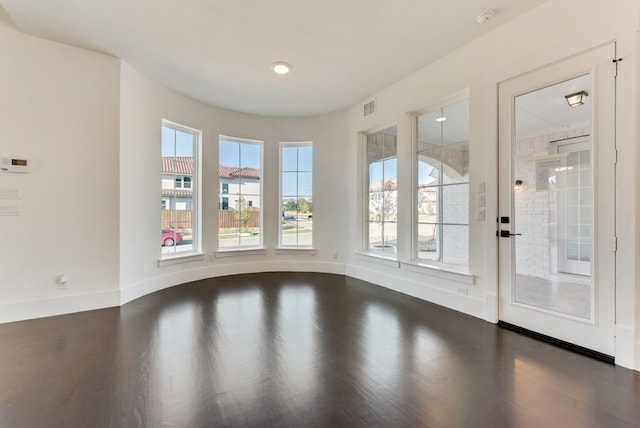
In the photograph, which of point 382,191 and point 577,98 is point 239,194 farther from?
point 577,98

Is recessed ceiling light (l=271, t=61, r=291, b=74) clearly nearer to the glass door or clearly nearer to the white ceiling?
the white ceiling

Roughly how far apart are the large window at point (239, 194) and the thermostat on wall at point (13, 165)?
2.40 metres

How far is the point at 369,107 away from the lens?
459cm

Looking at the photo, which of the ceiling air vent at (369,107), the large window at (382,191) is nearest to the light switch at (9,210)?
the large window at (382,191)

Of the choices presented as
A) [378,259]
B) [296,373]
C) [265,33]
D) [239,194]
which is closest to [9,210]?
[239,194]

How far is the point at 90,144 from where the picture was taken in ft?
10.9

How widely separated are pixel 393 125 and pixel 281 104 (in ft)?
6.00

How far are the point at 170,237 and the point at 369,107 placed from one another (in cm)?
366

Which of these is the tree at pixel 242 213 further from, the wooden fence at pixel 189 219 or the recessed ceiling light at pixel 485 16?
the recessed ceiling light at pixel 485 16

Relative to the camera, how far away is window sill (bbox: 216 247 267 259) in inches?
198

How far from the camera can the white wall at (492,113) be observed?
2.12 meters

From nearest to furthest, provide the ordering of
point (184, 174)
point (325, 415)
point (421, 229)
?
point (325, 415)
point (421, 229)
point (184, 174)

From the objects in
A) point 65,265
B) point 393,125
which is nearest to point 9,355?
point 65,265

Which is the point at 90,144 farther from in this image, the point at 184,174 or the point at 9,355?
the point at 9,355
